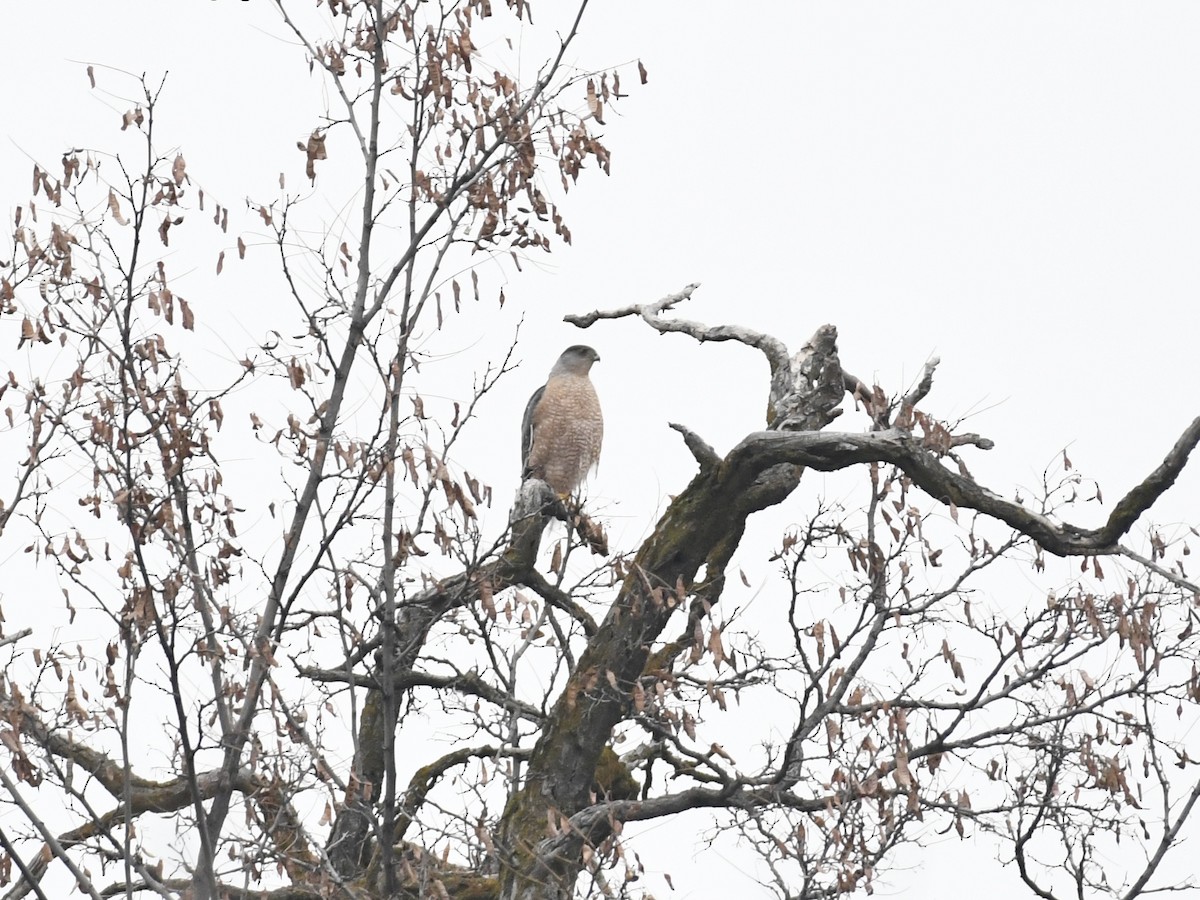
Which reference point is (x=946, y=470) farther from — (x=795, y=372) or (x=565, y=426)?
(x=565, y=426)

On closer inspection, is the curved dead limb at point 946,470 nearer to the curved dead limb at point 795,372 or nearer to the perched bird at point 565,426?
the curved dead limb at point 795,372

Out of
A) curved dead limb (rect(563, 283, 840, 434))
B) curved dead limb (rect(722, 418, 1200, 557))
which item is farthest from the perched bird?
curved dead limb (rect(722, 418, 1200, 557))

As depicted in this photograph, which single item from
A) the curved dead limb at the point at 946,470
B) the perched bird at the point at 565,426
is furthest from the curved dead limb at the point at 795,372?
the perched bird at the point at 565,426

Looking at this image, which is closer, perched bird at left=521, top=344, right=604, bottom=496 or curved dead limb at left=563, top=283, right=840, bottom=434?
curved dead limb at left=563, top=283, right=840, bottom=434

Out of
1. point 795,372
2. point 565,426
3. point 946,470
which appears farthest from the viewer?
point 565,426

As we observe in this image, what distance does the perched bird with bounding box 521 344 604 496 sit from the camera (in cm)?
973

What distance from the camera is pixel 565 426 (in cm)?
973

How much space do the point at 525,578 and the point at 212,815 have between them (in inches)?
100

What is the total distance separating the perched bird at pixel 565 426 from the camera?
31.9ft

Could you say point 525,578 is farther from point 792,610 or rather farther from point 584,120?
point 584,120

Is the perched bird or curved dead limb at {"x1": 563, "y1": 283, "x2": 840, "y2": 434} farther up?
the perched bird

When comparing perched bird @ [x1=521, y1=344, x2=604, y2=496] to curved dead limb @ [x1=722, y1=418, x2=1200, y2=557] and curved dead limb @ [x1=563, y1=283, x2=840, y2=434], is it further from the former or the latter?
curved dead limb @ [x1=722, y1=418, x2=1200, y2=557]

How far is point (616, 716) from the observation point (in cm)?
696

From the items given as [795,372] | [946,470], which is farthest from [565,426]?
[946,470]
